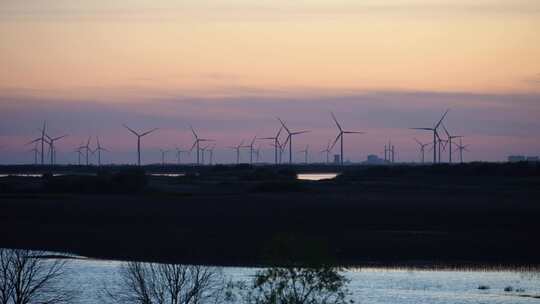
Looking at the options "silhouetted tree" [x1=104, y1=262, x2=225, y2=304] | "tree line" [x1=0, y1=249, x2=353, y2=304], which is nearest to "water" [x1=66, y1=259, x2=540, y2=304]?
"tree line" [x1=0, y1=249, x2=353, y2=304]

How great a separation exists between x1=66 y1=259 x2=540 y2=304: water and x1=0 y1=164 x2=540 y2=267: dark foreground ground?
129 inches

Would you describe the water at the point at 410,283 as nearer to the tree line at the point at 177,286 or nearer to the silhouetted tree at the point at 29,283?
the tree line at the point at 177,286

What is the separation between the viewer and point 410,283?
172ft

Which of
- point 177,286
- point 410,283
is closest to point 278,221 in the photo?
point 410,283

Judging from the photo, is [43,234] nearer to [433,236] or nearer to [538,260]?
[433,236]

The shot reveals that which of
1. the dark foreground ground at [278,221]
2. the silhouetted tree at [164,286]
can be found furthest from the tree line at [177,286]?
the dark foreground ground at [278,221]

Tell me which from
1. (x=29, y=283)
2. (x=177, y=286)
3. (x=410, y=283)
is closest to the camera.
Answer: (x=177, y=286)

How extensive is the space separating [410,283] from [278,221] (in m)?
28.3

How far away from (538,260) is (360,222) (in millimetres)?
21020

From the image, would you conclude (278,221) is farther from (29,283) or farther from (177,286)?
(177,286)

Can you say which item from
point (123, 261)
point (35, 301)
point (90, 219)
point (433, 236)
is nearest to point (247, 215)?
point (90, 219)

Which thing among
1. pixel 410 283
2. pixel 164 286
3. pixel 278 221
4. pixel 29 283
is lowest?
pixel 410 283

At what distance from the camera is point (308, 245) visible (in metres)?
33.7

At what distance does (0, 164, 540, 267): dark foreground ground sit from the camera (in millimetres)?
62969
